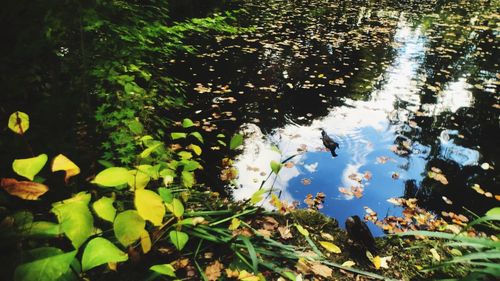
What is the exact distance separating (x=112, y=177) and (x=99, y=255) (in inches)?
12.2

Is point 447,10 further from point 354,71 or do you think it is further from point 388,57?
point 354,71

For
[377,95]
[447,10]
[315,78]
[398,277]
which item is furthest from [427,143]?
[447,10]

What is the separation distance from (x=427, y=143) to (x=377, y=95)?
1.80 m

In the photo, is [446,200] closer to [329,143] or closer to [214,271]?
[329,143]

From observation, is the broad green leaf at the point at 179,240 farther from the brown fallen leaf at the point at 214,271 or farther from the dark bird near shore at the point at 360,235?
the dark bird near shore at the point at 360,235

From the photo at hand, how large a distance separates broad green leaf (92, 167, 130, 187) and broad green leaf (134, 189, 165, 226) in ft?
0.38

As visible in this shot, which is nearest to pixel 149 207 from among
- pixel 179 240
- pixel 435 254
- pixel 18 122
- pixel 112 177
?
pixel 112 177

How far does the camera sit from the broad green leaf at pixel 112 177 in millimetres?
1238

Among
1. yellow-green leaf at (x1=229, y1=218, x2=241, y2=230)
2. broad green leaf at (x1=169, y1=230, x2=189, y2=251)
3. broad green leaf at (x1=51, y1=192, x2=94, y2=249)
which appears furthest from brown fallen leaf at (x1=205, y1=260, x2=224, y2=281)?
broad green leaf at (x1=51, y1=192, x2=94, y2=249)

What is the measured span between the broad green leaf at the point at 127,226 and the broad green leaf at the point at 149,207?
6 cm

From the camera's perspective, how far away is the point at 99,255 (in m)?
1.11

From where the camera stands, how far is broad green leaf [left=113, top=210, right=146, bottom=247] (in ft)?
3.87

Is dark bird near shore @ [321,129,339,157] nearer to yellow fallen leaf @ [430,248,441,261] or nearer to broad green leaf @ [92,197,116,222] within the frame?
yellow fallen leaf @ [430,248,441,261]

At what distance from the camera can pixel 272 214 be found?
2773 millimetres
